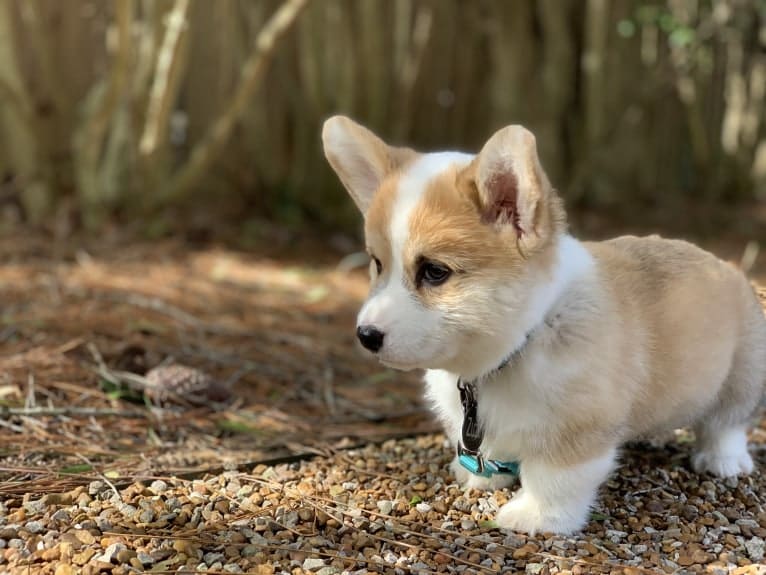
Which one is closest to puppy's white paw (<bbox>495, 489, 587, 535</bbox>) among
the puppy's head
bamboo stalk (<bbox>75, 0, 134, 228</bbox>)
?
the puppy's head

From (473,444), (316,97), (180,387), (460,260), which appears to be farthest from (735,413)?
(316,97)

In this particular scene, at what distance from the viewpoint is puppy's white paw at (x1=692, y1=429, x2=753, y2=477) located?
9.46 ft

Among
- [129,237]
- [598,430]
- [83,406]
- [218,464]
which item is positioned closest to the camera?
[598,430]

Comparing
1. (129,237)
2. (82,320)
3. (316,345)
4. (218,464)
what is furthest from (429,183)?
(129,237)

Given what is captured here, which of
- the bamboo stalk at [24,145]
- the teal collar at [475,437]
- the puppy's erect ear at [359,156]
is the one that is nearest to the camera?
the teal collar at [475,437]

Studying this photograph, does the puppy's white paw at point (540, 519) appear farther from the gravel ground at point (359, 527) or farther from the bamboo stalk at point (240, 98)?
the bamboo stalk at point (240, 98)

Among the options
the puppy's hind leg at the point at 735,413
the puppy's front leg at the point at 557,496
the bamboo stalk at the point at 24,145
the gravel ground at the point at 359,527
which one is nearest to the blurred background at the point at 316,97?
the bamboo stalk at the point at 24,145

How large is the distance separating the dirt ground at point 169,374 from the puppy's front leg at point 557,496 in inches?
34.1

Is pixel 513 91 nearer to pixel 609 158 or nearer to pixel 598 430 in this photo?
pixel 609 158

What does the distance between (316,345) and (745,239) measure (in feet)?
17.0

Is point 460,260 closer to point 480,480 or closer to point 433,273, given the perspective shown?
point 433,273

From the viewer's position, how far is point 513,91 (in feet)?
25.3

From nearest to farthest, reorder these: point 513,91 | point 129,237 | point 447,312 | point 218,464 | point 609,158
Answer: point 447,312 < point 218,464 < point 129,237 < point 513,91 < point 609,158

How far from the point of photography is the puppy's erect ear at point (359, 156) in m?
2.55
